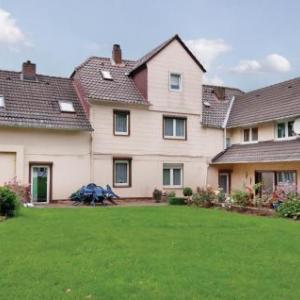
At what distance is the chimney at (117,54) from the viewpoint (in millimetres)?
27594

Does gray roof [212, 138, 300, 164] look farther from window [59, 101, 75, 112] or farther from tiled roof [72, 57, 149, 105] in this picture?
window [59, 101, 75, 112]

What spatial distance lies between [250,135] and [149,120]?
6.54m

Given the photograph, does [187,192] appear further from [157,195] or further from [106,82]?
[106,82]

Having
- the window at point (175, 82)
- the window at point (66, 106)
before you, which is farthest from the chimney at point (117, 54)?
the window at point (66, 106)

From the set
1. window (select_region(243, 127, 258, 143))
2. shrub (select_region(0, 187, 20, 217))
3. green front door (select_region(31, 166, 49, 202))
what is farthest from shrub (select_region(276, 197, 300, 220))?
green front door (select_region(31, 166, 49, 202))

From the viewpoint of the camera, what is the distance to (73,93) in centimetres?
2548

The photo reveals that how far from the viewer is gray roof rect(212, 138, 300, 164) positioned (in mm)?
21939

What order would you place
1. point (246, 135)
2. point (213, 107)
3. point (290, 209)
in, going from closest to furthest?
point (290, 209), point (246, 135), point (213, 107)

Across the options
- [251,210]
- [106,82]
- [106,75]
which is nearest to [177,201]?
[251,210]

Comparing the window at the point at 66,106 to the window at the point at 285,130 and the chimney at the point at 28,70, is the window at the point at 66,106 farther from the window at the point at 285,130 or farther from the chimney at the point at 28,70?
the window at the point at 285,130

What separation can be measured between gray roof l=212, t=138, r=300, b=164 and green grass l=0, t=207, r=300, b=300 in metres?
9.37

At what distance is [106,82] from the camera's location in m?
25.3

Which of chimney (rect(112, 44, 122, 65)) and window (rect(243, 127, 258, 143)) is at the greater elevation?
chimney (rect(112, 44, 122, 65))

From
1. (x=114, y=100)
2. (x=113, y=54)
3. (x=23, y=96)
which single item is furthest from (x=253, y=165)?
(x=23, y=96)
